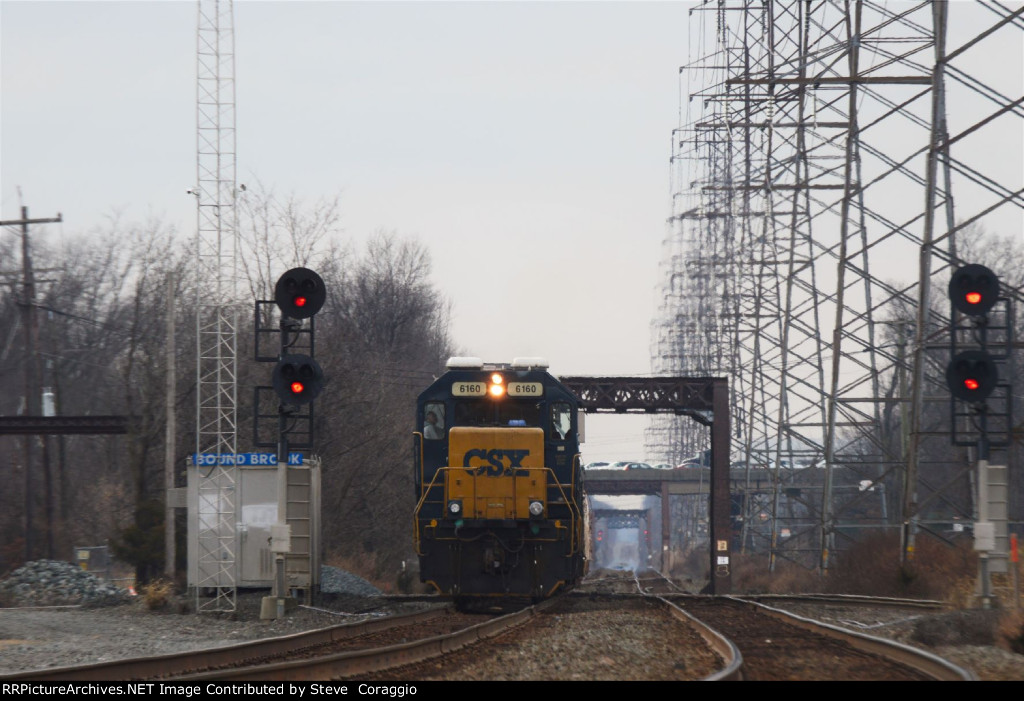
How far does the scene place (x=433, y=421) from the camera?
823 inches

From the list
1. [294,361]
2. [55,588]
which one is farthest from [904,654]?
[55,588]

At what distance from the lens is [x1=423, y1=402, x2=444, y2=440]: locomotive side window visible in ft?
68.3

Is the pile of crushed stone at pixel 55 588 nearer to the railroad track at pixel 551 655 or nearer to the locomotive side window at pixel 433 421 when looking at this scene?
the locomotive side window at pixel 433 421

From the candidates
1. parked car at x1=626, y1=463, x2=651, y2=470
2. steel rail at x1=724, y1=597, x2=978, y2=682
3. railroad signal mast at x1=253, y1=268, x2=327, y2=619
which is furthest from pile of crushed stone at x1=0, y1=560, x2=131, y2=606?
parked car at x1=626, y1=463, x2=651, y2=470

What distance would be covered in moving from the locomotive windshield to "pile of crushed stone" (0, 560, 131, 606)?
993 cm

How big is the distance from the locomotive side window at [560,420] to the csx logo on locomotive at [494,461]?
28.3 inches

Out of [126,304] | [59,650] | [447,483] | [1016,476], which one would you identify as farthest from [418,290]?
[59,650]

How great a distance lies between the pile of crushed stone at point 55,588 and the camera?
27.1 meters

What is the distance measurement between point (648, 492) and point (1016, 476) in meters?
47.9

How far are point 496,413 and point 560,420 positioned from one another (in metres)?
1.13

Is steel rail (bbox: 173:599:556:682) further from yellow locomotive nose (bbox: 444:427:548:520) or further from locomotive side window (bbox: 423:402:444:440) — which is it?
locomotive side window (bbox: 423:402:444:440)

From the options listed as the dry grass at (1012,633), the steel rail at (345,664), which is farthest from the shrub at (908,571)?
the steel rail at (345,664)

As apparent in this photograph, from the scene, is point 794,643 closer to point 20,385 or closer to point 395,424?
point 395,424

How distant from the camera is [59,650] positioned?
14.3m
